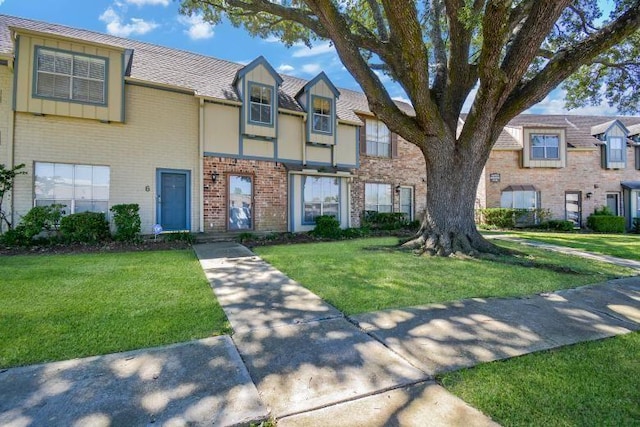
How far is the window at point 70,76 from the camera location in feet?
28.0

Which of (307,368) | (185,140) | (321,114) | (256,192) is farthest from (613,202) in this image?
(307,368)

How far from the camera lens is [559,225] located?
16.7m

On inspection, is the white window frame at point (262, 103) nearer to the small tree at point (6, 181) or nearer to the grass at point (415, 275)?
the grass at point (415, 275)

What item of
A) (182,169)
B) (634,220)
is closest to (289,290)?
(182,169)

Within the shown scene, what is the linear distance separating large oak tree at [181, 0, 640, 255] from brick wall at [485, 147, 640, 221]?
8.32 m

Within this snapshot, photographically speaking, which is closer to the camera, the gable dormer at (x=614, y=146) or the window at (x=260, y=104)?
the window at (x=260, y=104)

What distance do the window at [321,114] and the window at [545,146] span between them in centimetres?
1276

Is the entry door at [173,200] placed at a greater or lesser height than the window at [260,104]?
lesser

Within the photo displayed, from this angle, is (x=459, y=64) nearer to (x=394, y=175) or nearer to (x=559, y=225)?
(x=394, y=175)

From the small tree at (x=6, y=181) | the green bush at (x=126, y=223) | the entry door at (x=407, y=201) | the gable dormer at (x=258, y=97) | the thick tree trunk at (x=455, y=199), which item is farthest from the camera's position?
the entry door at (x=407, y=201)

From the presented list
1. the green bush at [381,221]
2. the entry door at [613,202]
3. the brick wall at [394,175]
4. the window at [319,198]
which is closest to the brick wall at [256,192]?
the window at [319,198]

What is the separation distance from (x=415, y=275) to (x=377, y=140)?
10634 mm

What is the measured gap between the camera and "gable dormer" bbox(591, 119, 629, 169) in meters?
18.8

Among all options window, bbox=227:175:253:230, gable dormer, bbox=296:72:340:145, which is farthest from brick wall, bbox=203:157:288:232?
gable dormer, bbox=296:72:340:145
